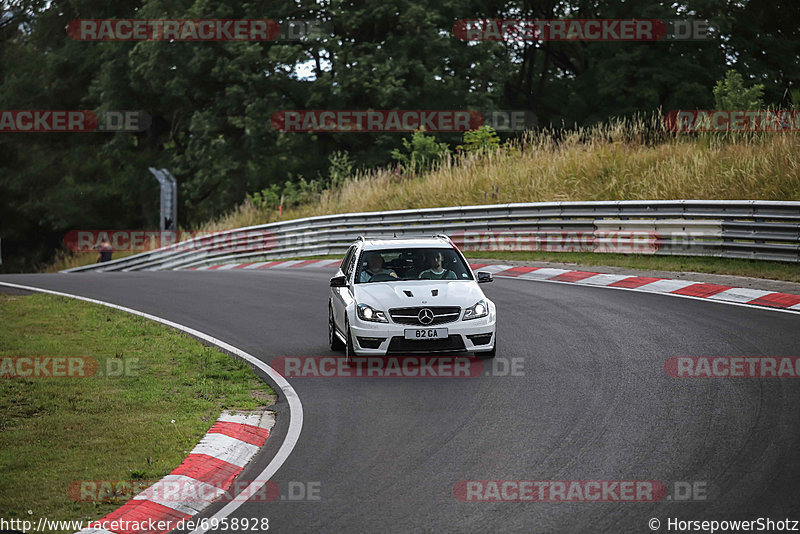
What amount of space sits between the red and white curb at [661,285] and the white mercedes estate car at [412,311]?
5503mm

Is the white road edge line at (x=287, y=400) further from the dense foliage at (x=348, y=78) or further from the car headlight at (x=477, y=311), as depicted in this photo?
the dense foliage at (x=348, y=78)

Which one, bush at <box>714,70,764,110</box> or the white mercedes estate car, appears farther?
bush at <box>714,70,764,110</box>

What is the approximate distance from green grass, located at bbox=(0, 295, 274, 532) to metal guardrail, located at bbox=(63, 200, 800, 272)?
35.8 ft

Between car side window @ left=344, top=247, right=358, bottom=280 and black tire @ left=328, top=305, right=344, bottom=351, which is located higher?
car side window @ left=344, top=247, right=358, bottom=280

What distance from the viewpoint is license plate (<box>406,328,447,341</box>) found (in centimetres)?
1109

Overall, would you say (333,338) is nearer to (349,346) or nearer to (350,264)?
(350,264)

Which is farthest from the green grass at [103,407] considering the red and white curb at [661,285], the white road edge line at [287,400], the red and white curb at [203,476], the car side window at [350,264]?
the red and white curb at [661,285]

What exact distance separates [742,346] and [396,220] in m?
16.7

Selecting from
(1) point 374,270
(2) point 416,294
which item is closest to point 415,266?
(1) point 374,270

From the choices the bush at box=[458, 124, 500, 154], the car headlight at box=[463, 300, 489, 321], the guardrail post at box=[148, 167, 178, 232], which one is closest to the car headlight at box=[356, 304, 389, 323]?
the car headlight at box=[463, 300, 489, 321]

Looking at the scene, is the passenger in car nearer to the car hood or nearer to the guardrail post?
the car hood

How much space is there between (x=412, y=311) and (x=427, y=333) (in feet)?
1.09

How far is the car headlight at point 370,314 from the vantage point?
11.3 m

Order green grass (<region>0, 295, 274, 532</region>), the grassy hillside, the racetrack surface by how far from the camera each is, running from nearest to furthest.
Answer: the racetrack surface
green grass (<region>0, 295, 274, 532</region>)
the grassy hillside
